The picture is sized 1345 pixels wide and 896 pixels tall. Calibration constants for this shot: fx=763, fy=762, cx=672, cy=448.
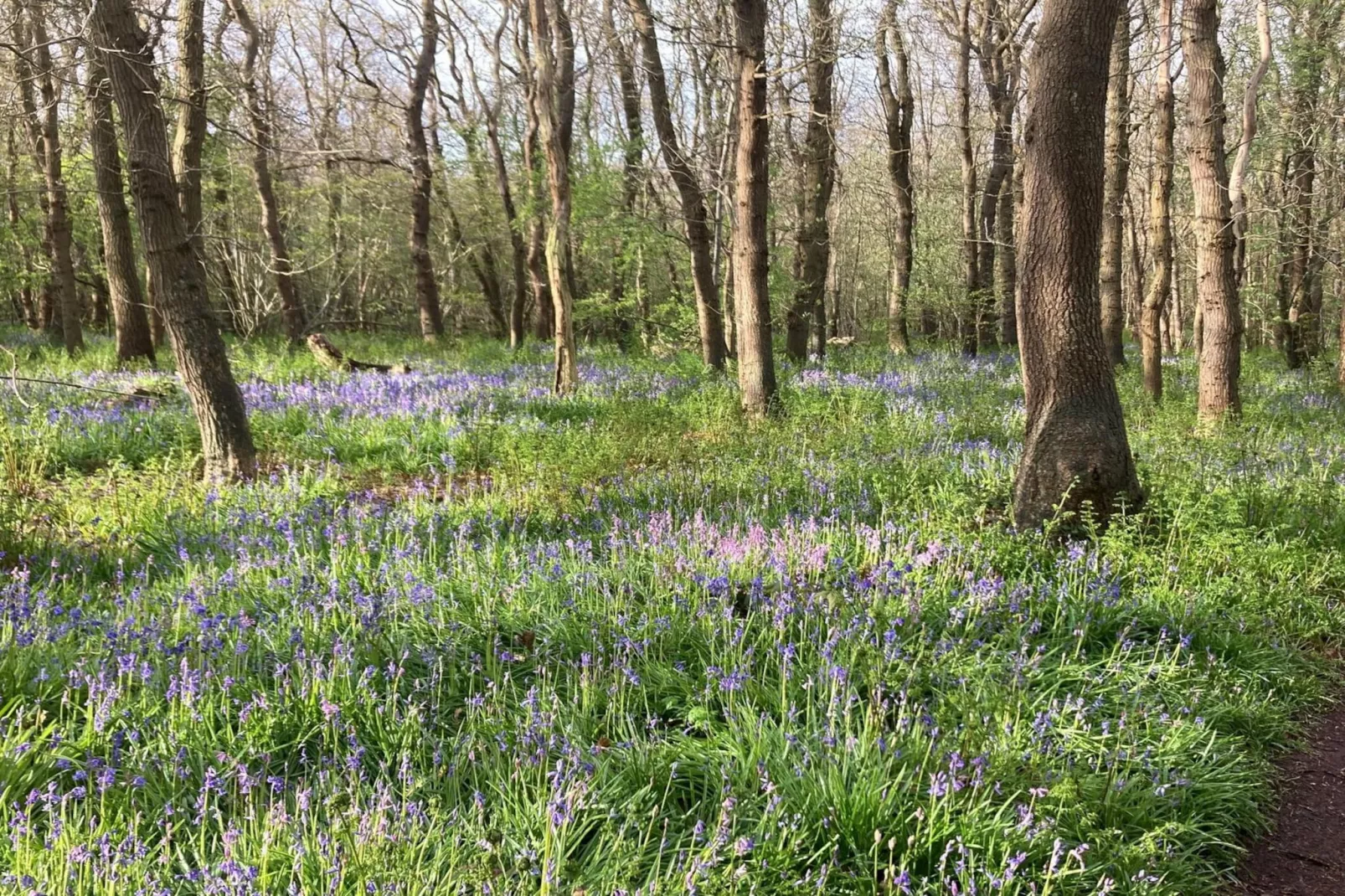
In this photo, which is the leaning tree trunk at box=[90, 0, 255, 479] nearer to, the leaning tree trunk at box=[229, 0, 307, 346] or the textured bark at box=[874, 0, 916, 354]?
the leaning tree trunk at box=[229, 0, 307, 346]

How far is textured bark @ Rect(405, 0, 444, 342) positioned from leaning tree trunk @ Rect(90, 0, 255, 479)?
1093 cm

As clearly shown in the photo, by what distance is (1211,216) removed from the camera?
8477mm

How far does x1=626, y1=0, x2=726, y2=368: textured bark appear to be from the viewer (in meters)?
12.1

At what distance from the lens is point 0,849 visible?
2047 mm

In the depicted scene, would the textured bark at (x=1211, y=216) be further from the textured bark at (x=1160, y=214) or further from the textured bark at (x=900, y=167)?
the textured bark at (x=900, y=167)

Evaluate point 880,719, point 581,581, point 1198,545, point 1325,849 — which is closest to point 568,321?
Answer: point 581,581

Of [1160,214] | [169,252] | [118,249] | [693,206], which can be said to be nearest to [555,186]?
[693,206]

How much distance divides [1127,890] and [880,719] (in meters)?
0.85

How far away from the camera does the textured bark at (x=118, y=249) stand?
8.16 m

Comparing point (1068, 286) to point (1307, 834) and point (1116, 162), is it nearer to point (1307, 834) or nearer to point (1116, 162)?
point (1307, 834)

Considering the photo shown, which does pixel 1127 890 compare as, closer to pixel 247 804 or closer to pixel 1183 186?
pixel 247 804

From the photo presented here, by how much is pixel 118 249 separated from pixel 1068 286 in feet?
42.2

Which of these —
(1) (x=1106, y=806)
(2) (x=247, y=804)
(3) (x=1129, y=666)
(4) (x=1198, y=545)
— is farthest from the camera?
(4) (x=1198, y=545)

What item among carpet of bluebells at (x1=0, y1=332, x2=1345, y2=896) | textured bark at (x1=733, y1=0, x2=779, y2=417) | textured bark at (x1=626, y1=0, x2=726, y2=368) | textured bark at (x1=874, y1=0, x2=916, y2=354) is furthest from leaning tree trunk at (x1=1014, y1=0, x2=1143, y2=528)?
textured bark at (x1=874, y1=0, x2=916, y2=354)
